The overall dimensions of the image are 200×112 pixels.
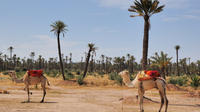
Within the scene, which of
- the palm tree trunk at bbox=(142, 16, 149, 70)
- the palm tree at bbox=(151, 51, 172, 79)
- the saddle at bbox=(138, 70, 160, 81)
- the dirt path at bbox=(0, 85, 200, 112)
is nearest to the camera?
the saddle at bbox=(138, 70, 160, 81)

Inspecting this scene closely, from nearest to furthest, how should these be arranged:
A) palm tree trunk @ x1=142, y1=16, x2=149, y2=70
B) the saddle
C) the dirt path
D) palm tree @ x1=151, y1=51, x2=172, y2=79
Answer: the saddle, the dirt path, palm tree trunk @ x1=142, y1=16, x2=149, y2=70, palm tree @ x1=151, y1=51, x2=172, y2=79

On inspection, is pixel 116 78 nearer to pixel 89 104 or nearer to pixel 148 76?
pixel 89 104

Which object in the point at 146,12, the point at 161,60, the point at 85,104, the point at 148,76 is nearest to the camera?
the point at 148,76

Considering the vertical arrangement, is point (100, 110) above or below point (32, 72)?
below

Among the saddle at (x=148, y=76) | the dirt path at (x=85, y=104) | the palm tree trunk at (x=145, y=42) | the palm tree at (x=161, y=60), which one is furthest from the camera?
the palm tree at (x=161, y=60)

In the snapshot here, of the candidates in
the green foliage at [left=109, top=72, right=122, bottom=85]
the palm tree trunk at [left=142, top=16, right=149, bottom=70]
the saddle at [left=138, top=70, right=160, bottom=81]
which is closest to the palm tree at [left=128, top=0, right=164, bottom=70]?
the palm tree trunk at [left=142, top=16, right=149, bottom=70]

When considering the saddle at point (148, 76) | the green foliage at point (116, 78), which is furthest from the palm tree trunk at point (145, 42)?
the green foliage at point (116, 78)

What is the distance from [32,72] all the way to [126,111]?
7.25 m

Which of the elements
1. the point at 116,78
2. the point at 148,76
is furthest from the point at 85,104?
the point at 116,78

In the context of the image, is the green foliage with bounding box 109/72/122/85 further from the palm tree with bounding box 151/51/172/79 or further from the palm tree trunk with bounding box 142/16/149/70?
the palm tree trunk with bounding box 142/16/149/70

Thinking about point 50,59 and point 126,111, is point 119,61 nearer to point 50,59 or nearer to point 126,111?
point 50,59

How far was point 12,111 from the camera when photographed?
1175 cm

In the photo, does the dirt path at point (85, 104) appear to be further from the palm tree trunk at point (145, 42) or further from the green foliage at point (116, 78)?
the green foliage at point (116, 78)

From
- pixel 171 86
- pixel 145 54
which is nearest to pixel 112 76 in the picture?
pixel 171 86
